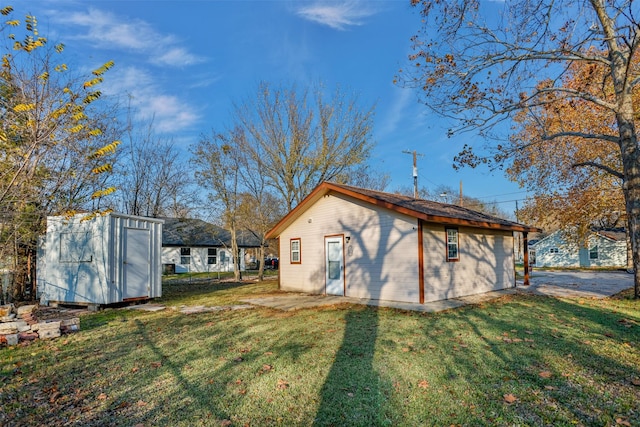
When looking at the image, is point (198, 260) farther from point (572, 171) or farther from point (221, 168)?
point (572, 171)

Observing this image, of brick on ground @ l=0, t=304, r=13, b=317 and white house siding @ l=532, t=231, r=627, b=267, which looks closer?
brick on ground @ l=0, t=304, r=13, b=317

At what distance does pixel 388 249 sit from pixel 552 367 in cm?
608

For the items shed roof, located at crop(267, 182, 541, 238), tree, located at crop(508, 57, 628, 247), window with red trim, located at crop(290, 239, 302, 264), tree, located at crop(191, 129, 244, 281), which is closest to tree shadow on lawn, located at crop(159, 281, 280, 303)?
window with red trim, located at crop(290, 239, 302, 264)

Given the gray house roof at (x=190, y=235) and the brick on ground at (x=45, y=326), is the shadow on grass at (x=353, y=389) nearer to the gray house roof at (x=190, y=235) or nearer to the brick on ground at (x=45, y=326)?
the brick on ground at (x=45, y=326)

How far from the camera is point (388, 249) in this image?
1020 centimetres

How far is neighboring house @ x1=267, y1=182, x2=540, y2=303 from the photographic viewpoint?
31.8ft

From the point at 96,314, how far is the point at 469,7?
→ 11508 millimetres

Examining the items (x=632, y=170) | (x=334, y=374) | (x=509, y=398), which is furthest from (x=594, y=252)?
(x=334, y=374)

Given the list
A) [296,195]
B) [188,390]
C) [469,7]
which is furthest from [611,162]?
[188,390]

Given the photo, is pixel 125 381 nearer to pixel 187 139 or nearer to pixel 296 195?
pixel 296 195

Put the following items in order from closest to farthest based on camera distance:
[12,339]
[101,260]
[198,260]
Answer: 1. [12,339]
2. [101,260]
3. [198,260]

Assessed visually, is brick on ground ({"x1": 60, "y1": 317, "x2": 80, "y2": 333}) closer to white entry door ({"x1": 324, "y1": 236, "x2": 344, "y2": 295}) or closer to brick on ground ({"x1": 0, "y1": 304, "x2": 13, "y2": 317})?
brick on ground ({"x1": 0, "y1": 304, "x2": 13, "y2": 317})

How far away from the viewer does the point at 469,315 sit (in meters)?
7.79

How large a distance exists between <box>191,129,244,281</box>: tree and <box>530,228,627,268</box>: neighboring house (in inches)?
990
